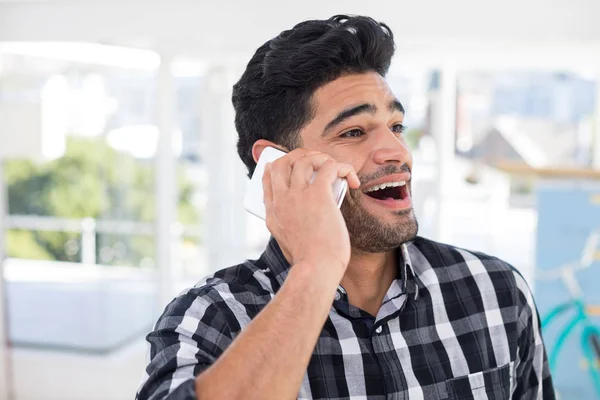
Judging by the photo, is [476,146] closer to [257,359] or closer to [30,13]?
[30,13]

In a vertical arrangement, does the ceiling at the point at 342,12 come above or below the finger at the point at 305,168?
above

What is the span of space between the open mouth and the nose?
0.14ft

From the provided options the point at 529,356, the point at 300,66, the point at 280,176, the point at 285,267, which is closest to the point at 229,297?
the point at 285,267

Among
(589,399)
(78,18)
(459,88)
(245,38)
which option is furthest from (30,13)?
(589,399)

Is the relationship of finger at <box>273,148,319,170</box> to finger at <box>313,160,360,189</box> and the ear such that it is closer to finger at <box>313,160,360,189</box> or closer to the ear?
finger at <box>313,160,360,189</box>

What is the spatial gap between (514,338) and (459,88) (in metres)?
2.74

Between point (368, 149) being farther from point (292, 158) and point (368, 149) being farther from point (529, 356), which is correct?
point (529, 356)

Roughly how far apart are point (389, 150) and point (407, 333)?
0.33 meters

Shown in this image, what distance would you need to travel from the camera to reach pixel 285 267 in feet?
4.12

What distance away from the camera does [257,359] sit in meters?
0.93

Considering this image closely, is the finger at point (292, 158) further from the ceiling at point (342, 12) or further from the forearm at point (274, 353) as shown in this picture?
the ceiling at point (342, 12)

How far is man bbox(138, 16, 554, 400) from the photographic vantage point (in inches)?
38.3

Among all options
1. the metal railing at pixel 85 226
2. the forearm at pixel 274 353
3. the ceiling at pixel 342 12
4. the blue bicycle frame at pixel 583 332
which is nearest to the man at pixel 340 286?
the forearm at pixel 274 353

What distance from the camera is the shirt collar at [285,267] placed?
1256 millimetres
